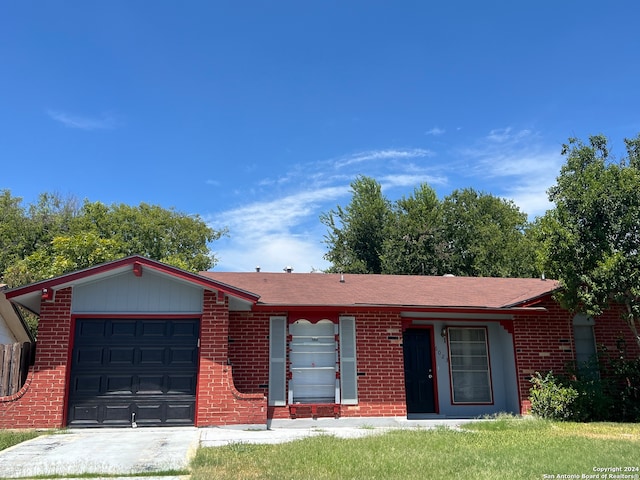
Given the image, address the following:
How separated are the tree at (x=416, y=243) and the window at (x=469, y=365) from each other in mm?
17165

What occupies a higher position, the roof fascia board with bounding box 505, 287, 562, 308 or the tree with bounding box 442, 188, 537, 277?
the tree with bounding box 442, 188, 537, 277

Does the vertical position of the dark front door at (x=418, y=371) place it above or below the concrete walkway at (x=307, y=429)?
above

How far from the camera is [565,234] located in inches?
438

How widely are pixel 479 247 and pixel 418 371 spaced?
2088 cm

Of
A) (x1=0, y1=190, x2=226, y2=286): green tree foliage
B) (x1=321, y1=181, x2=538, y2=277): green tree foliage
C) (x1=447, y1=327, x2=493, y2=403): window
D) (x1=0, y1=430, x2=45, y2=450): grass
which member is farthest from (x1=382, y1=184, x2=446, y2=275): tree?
(x1=0, y1=430, x2=45, y2=450): grass

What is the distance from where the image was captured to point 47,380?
10.5 meters

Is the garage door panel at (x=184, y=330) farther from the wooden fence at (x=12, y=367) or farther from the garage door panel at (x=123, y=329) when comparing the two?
the wooden fence at (x=12, y=367)

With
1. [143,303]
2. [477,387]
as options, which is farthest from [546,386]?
[143,303]

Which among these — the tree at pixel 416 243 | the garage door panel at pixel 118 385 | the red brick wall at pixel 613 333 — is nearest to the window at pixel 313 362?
the garage door panel at pixel 118 385

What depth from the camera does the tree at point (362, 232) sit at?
109 feet

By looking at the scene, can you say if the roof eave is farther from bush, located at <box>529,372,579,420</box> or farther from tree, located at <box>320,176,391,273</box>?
tree, located at <box>320,176,391,273</box>

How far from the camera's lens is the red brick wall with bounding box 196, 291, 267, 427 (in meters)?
10.6

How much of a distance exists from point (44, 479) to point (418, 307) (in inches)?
325

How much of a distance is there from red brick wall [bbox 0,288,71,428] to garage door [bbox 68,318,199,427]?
0.23m
